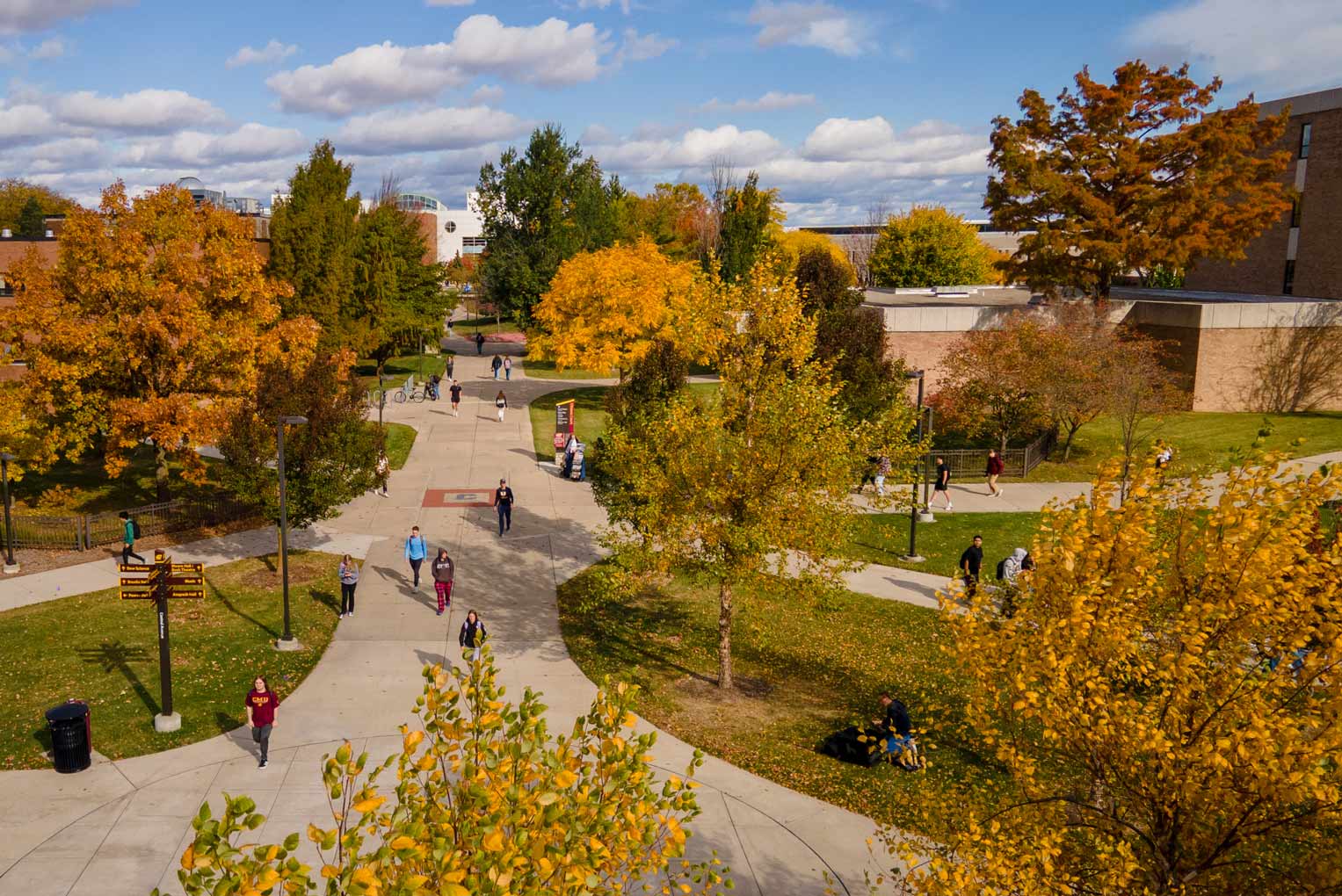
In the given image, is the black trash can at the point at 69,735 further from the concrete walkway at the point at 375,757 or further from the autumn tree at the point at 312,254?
the autumn tree at the point at 312,254

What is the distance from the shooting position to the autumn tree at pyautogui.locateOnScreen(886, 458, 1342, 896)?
7047 mm

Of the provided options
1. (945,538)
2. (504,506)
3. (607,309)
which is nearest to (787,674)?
(945,538)

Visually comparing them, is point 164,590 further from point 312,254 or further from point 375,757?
point 312,254

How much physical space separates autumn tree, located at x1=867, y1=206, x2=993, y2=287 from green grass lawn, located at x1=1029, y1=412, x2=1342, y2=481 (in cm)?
3227

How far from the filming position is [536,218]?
197ft

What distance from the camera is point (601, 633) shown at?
19.8 meters

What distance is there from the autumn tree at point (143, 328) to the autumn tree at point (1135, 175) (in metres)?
28.7

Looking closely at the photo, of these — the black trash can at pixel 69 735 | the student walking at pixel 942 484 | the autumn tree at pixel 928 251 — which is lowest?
the black trash can at pixel 69 735

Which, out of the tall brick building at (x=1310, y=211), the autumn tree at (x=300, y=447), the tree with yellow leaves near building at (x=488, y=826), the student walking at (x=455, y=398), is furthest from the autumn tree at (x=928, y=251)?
the tree with yellow leaves near building at (x=488, y=826)

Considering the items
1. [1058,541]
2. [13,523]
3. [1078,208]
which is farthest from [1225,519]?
[1078,208]

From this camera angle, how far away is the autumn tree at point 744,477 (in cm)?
1557

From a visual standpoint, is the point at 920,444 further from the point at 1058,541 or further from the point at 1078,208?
the point at 1078,208

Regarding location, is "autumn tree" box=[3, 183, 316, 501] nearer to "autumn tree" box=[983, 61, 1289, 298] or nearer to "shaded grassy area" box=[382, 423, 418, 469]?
"shaded grassy area" box=[382, 423, 418, 469]

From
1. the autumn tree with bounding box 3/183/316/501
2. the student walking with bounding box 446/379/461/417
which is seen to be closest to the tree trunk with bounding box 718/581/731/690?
the autumn tree with bounding box 3/183/316/501
